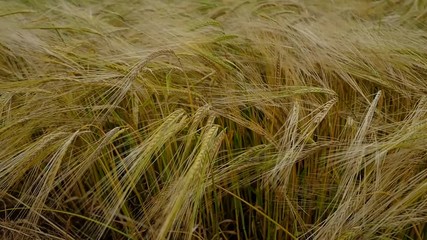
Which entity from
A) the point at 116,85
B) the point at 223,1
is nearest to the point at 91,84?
the point at 116,85

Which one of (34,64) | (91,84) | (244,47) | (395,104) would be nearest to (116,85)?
(91,84)

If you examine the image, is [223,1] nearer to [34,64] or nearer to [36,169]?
[34,64]

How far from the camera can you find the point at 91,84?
1.18 m

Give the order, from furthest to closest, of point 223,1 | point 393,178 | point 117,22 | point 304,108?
point 223,1, point 117,22, point 304,108, point 393,178

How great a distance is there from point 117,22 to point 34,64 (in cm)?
76

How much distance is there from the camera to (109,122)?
128 centimetres

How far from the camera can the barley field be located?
1032 millimetres

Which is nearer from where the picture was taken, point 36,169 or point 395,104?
point 36,169

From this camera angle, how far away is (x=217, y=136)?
3.41ft

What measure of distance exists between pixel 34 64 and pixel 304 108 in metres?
0.63

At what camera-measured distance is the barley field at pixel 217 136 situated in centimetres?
103

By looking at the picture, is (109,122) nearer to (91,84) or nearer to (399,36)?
(91,84)

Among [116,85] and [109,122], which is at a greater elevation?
[116,85]

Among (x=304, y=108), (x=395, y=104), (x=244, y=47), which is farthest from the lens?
(x=244, y=47)
